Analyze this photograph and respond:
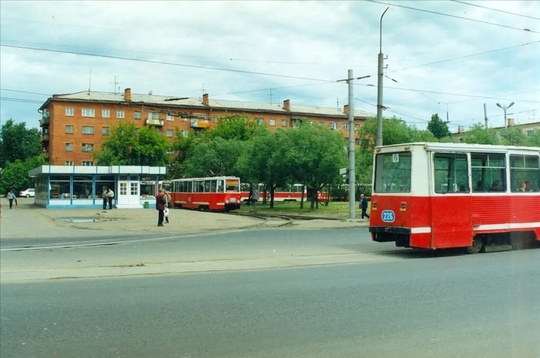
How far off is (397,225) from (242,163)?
39.5 m

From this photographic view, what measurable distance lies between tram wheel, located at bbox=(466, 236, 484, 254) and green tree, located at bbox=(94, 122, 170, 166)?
232 ft

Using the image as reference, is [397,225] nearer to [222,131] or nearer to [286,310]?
[286,310]

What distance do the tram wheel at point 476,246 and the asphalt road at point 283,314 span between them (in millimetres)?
2927

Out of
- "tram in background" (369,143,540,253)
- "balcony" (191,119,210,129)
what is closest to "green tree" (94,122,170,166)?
"balcony" (191,119,210,129)

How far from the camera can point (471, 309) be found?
7535 millimetres

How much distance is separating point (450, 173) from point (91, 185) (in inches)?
1517

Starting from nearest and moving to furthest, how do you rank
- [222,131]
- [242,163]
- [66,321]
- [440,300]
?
[66,321] < [440,300] < [242,163] < [222,131]

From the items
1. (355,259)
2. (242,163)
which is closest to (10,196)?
(242,163)

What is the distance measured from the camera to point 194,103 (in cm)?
9750

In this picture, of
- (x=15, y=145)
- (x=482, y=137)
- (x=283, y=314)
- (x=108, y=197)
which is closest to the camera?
(x=283, y=314)

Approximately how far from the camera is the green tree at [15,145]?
115812 mm

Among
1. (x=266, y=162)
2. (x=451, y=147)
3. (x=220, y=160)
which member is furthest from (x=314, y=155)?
(x=451, y=147)

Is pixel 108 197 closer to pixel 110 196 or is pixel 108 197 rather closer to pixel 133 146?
pixel 110 196

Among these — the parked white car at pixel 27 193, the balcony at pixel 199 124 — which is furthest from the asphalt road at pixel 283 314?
the parked white car at pixel 27 193
